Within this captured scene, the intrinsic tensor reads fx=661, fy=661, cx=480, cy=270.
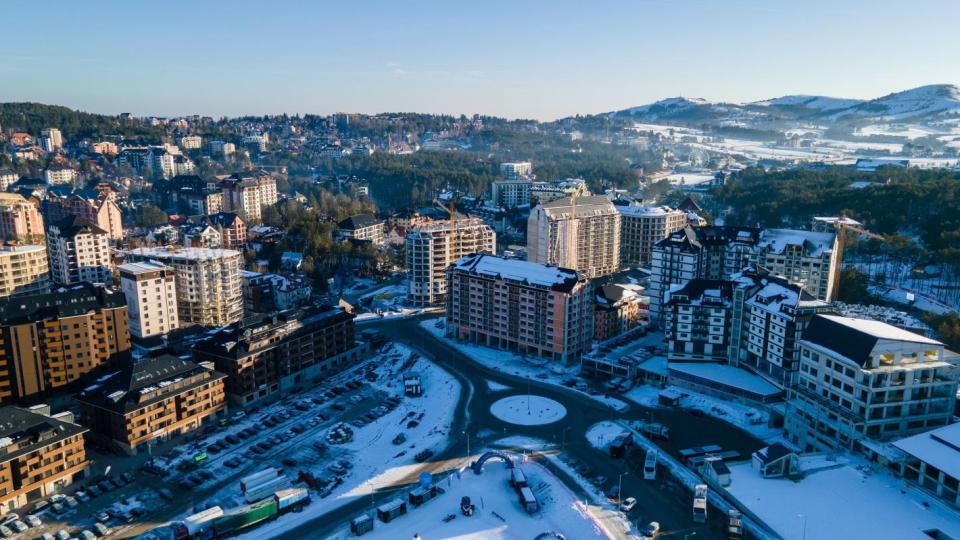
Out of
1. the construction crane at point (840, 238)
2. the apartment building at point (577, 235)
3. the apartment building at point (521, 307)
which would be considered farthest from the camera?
the apartment building at point (577, 235)

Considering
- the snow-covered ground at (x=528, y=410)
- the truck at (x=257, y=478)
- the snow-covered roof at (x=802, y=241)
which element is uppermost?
the snow-covered roof at (x=802, y=241)

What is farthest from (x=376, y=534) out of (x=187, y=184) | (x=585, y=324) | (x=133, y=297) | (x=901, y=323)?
(x=187, y=184)

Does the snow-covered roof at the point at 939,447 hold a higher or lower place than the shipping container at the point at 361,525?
higher

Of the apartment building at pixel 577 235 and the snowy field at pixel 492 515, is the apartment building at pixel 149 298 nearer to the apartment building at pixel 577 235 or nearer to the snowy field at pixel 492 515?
the snowy field at pixel 492 515

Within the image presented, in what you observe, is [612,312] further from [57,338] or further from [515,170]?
[515,170]

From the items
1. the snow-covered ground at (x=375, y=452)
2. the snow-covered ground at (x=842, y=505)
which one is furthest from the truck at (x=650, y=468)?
the snow-covered ground at (x=375, y=452)

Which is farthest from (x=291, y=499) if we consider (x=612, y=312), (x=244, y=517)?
(x=612, y=312)
